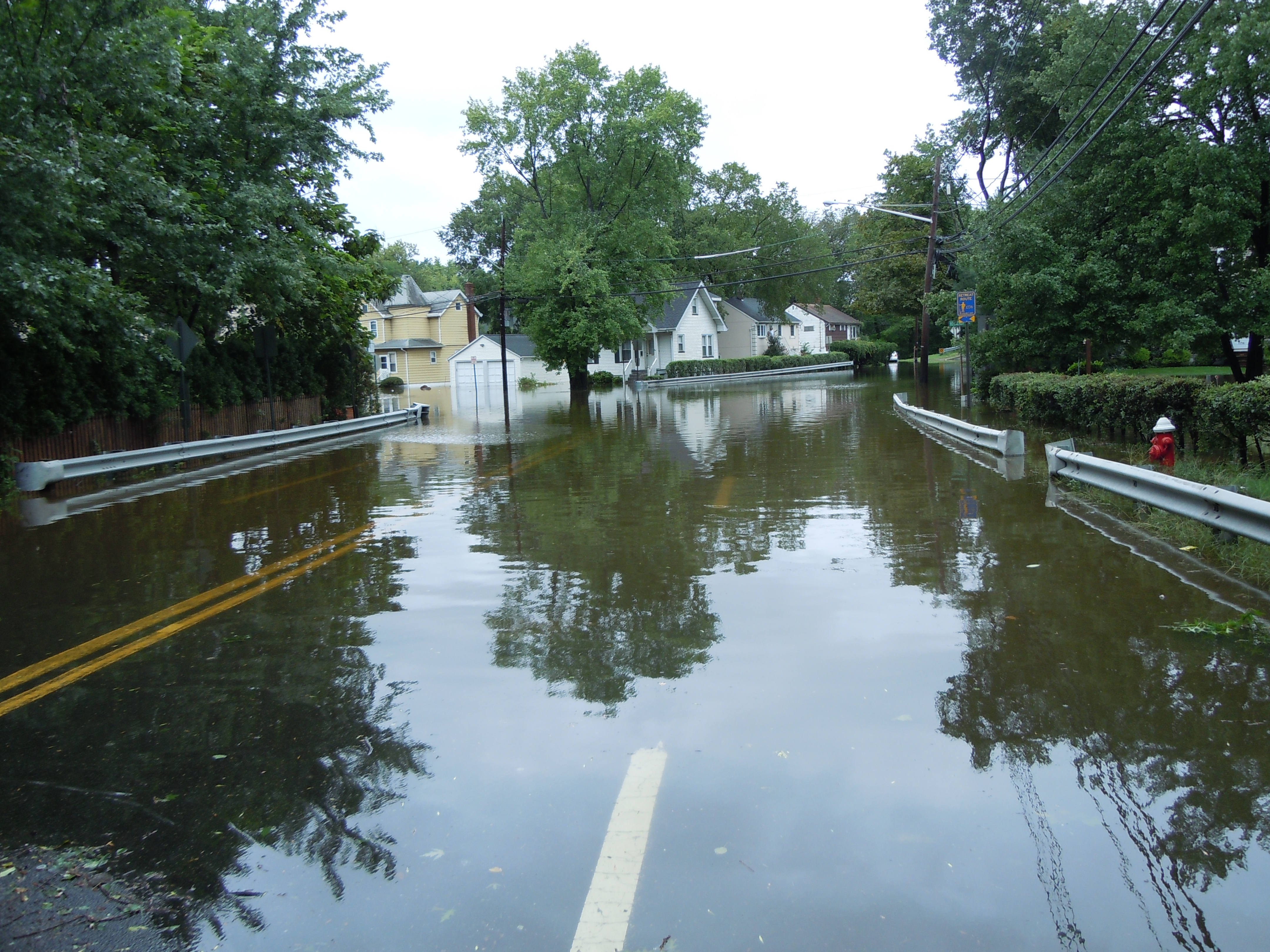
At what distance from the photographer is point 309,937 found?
10.3 feet

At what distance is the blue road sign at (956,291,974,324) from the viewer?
2872cm

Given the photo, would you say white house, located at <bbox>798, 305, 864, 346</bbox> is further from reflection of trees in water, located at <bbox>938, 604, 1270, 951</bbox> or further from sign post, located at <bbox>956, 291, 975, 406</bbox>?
reflection of trees in water, located at <bbox>938, 604, 1270, 951</bbox>

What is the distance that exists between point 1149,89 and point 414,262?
133m

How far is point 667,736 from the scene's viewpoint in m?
4.71

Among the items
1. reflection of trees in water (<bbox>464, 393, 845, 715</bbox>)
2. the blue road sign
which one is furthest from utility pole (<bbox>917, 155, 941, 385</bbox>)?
reflection of trees in water (<bbox>464, 393, 845, 715</bbox>)

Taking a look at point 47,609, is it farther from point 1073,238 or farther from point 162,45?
point 1073,238

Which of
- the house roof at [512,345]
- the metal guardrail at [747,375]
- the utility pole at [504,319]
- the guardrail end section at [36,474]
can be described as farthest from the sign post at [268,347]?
the house roof at [512,345]

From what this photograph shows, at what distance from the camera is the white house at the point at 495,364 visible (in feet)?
230

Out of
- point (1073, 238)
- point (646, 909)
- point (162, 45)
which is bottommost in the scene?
point (646, 909)

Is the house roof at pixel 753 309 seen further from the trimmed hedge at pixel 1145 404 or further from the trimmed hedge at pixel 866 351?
the trimmed hedge at pixel 1145 404

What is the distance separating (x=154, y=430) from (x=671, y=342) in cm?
5367

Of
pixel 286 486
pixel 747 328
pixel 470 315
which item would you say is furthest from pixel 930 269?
pixel 747 328

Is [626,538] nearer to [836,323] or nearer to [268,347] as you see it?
[268,347]

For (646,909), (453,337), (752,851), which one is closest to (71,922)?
(646,909)
